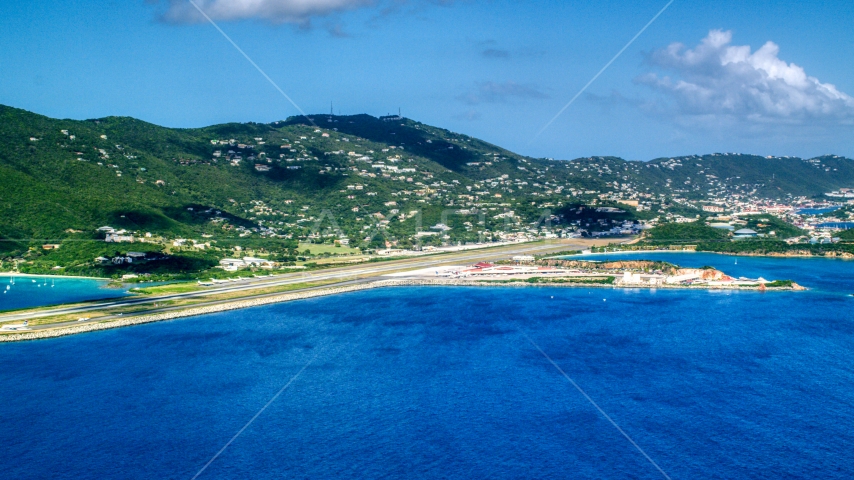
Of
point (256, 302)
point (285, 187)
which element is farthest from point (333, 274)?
point (285, 187)

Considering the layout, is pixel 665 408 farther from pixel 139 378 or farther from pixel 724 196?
pixel 724 196

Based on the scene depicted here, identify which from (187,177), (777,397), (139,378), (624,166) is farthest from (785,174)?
(139,378)

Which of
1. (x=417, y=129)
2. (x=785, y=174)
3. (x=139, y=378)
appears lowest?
(x=139, y=378)

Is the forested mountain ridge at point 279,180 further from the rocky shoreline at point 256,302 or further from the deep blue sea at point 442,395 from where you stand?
the deep blue sea at point 442,395

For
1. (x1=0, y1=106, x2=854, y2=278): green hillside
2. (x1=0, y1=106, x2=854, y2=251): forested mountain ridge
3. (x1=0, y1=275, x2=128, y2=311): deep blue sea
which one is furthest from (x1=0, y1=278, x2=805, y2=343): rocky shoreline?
(x1=0, y1=106, x2=854, y2=251): forested mountain ridge

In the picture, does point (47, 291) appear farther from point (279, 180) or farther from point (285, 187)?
point (279, 180)

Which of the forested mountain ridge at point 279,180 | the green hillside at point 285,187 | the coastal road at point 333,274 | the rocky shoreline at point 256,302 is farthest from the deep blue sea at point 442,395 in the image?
the forested mountain ridge at point 279,180
